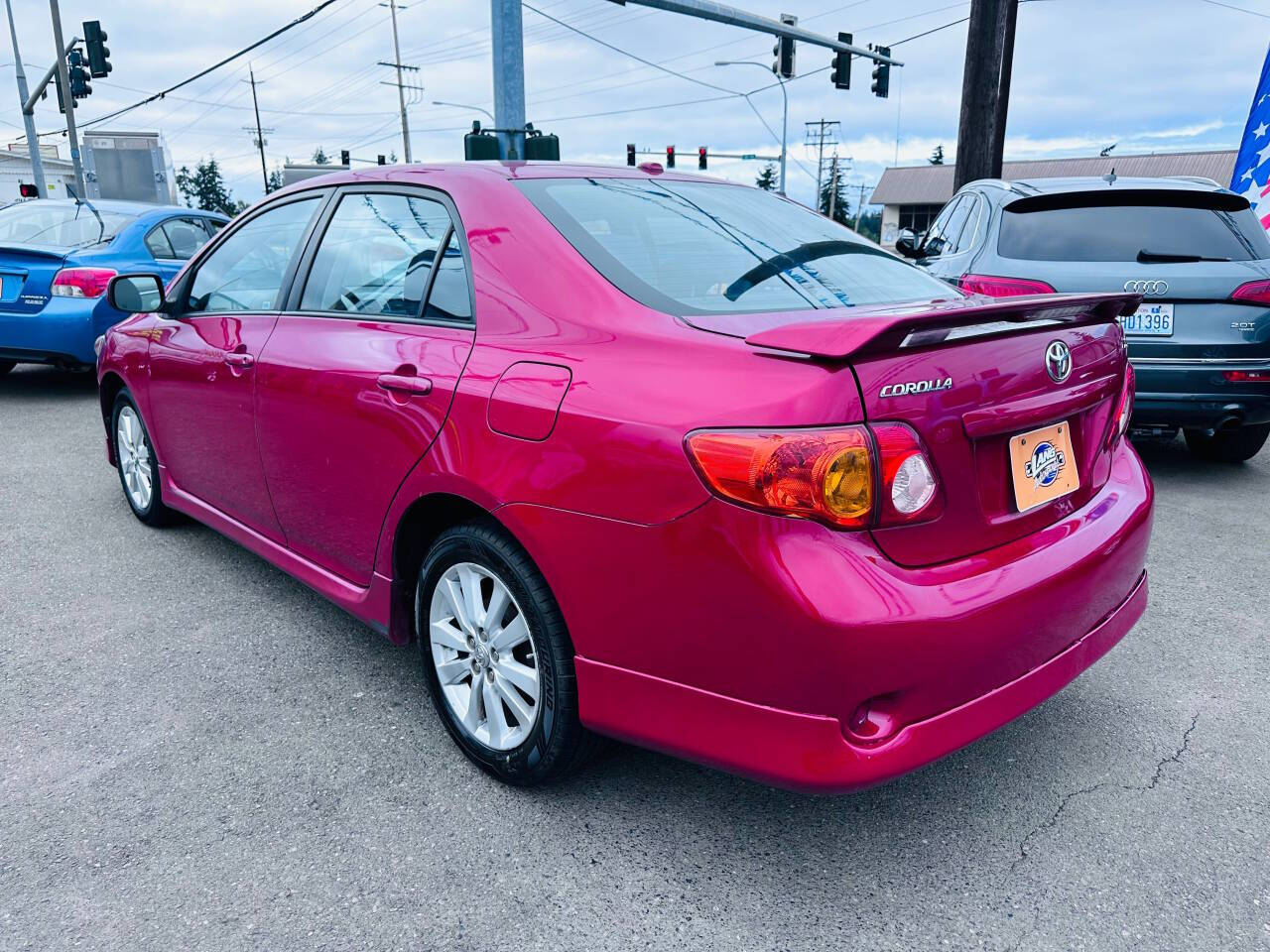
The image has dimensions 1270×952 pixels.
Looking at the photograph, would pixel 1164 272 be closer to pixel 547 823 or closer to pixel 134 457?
pixel 547 823

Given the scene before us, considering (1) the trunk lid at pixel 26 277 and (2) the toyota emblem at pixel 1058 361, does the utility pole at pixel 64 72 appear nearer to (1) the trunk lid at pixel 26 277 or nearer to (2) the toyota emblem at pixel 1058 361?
(1) the trunk lid at pixel 26 277

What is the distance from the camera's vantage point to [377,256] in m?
2.92

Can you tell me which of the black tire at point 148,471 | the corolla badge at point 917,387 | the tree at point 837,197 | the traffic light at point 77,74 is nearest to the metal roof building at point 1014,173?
the tree at point 837,197

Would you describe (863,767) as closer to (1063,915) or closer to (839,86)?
(1063,915)

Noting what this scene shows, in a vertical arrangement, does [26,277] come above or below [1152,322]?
above

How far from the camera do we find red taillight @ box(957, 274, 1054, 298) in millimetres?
4992

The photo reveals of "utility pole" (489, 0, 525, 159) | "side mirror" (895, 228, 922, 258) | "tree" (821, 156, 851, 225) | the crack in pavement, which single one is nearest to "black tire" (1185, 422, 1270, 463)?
"side mirror" (895, 228, 922, 258)

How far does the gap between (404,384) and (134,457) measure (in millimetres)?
2652

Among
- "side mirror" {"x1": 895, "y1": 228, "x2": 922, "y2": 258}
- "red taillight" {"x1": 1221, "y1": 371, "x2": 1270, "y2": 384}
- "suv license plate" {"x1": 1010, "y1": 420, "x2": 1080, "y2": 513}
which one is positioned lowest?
"red taillight" {"x1": 1221, "y1": 371, "x2": 1270, "y2": 384}

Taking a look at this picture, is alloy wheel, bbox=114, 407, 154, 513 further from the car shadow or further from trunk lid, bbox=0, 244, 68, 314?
the car shadow

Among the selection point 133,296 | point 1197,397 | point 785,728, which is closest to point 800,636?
point 785,728

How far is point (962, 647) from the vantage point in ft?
6.21

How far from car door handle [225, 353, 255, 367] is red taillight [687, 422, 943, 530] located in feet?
6.53

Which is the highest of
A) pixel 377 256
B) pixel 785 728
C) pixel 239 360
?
pixel 377 256
